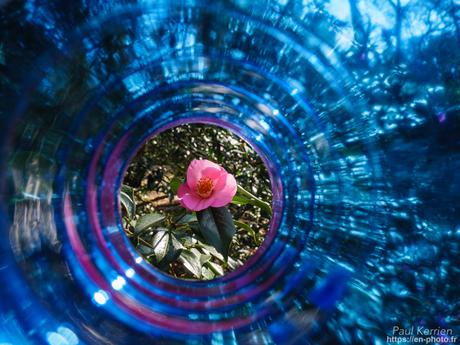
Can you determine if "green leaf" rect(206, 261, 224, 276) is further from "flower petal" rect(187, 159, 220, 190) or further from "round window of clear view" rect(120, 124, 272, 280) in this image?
"flower petal" rect(187, 159, 220, 190)

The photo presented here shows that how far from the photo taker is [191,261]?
35.7 inches

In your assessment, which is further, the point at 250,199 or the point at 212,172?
the point at 250,199

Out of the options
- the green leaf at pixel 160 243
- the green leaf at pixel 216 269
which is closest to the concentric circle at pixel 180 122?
the green leaf at pixel 160 243

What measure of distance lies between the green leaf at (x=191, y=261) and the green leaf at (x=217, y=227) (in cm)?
9

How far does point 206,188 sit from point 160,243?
170 millimetres

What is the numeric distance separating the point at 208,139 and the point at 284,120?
0.53 metres

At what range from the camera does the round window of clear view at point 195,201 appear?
2.69 ft

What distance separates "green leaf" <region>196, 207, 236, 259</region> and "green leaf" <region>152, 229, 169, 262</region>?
0.10 meters

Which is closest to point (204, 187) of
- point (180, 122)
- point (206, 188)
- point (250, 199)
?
point (206, 188)

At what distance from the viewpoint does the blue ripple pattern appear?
0.52m

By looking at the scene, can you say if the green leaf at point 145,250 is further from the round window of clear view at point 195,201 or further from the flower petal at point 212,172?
the flower petal at point 212,172

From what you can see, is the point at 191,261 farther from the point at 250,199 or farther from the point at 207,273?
the point at 250,199

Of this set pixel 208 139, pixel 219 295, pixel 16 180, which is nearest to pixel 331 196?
pixel 219 295

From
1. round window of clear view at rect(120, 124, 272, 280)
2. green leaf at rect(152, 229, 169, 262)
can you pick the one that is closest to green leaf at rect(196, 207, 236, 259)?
round window of clear view at rect(120, 124, 272, 280)
